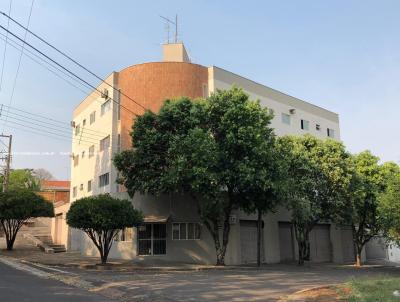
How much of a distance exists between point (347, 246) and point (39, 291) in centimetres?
3270

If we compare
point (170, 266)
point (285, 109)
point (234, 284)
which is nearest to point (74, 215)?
point (170, 266)

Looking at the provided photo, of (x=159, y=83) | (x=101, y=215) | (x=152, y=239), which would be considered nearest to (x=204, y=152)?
(x=101, y=215)

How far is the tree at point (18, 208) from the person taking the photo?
31.9 meters

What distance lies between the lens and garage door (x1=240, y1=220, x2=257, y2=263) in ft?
103

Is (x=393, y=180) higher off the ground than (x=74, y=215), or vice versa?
(x=393, y=180)

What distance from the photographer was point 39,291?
13.9m

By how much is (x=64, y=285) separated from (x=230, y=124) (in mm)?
12553

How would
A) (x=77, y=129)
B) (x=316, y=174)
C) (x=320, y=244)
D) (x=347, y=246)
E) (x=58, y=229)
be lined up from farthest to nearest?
1. (x=77, y=129)
2. (x=58, y=229)
3. (x=347, y=246)
4. (x=320, y=244)
5. (x=316, y=174)

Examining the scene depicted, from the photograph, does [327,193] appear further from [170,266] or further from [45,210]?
[45,210]

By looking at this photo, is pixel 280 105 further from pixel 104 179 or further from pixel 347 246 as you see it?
pixel 104 179

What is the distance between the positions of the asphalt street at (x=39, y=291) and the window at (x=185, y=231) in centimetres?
1334

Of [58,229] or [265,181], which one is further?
[58,229]

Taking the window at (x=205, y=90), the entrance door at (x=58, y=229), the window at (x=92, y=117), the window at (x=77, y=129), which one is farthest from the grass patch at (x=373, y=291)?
the entrance door at (x=58, y=229)

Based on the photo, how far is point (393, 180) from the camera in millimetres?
25875
